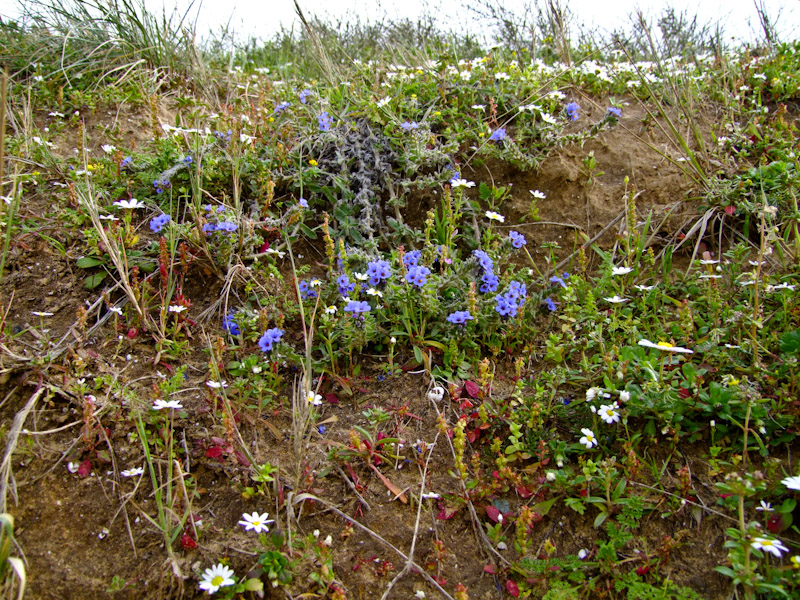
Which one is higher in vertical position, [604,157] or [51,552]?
[604,157]

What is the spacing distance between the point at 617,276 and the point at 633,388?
0.89 meters

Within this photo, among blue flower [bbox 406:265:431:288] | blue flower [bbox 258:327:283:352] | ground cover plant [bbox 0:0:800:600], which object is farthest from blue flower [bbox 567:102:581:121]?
blue flower [bbox 258:327:283:352]

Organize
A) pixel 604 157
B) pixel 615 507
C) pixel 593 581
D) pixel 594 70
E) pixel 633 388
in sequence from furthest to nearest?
pixel 594 70
pixel 604 157
pixel 633 388
pixel 615 507
pixel 593 581

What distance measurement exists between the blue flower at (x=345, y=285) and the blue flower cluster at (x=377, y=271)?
10 centimetres

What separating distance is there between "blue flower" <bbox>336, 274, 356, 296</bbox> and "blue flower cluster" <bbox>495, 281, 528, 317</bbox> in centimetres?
67

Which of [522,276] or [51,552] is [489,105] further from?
[51,552]

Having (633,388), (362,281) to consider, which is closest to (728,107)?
(633,388)

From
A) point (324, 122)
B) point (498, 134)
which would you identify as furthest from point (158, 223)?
point (498, 134)

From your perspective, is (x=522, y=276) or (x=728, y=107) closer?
(x=522, y=276)

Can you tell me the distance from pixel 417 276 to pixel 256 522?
122 cm

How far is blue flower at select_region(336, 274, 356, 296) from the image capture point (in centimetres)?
259

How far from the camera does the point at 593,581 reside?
1.80 metres

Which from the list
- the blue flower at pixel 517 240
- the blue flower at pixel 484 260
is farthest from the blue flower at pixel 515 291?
the blue flower at pixel 517 240

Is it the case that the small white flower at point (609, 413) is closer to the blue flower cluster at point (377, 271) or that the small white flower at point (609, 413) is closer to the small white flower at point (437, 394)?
the small white flower at point (437, 394)
